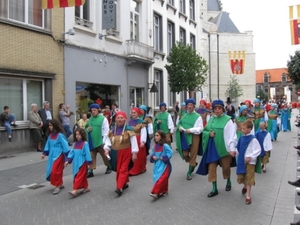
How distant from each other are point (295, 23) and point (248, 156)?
435 inches

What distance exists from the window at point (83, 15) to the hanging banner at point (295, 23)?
870cm

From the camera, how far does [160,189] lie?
20.6 ft

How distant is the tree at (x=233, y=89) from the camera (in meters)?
53.2

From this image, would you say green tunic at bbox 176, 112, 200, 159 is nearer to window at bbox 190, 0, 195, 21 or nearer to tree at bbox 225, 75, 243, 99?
window at bbox 190, 0, 195, 21

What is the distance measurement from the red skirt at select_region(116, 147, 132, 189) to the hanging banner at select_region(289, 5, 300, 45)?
11.4m

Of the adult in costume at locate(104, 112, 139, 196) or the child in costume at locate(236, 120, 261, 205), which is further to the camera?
the adult in costume at locate(104, 112, 139, 196)

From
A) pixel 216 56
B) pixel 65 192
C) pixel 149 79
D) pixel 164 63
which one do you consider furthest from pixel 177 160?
pixel 216 56

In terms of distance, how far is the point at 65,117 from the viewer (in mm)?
13500

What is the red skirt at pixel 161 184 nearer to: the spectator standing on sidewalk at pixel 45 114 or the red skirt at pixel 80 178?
the red skirt at pixel 80 178

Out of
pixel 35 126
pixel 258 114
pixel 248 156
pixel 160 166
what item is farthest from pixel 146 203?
pixel 35 126

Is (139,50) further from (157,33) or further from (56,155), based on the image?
(56,155)

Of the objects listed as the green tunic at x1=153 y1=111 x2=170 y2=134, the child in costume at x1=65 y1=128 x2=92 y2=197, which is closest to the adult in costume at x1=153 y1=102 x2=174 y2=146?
the green tunic at x1=153 y1=111 x2=170 y2=134

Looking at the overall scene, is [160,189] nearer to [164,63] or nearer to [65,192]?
[65,192]

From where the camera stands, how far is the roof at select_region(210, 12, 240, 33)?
60.7 metres
